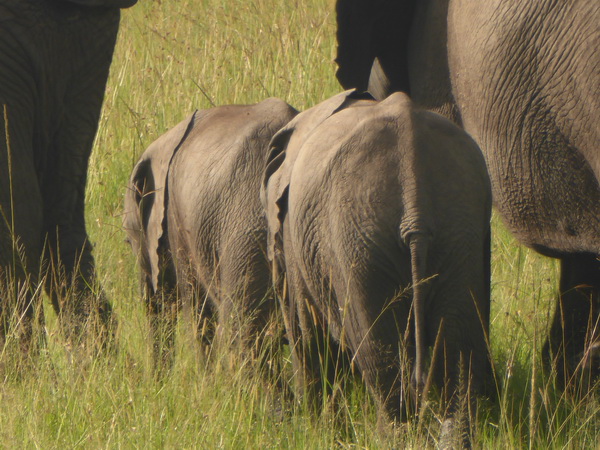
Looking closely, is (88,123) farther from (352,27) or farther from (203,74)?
(203,74)

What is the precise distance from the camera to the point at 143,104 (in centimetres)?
746

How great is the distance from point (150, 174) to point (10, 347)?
3.55ft

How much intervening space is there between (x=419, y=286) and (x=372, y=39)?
5.67ft

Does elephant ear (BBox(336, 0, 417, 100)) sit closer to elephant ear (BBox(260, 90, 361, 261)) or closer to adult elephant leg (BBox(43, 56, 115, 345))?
elephant ear (BBox(260, 90, 361, 261))

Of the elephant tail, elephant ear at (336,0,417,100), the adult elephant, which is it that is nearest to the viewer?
the elephant tail

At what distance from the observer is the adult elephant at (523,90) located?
3.41 metres

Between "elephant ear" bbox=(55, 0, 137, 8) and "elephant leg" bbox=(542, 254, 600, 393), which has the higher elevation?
"elephant ear" bbox=(55, 0, 137, 8)

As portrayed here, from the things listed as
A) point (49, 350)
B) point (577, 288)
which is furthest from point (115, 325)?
point (577, 288)

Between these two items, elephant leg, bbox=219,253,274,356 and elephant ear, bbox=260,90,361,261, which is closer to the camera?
elephant ear, bbox=260,90,361,261

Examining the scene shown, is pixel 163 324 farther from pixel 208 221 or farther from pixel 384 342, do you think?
pixel 384 342

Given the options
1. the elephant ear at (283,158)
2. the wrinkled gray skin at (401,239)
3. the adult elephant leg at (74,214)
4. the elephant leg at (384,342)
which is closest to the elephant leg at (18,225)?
the adult elephant leg at (74,214)

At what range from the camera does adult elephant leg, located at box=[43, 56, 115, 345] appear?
421cm

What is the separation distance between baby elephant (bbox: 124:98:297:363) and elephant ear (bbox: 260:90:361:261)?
181 mm

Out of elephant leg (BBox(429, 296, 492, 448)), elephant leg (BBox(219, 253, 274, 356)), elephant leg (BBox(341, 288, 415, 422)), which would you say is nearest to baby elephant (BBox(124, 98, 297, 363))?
elephant leg (BBox(219, 253, 274, 356))
